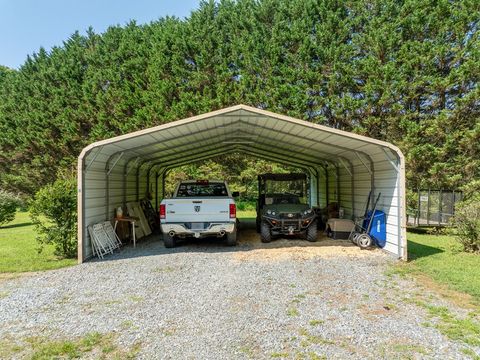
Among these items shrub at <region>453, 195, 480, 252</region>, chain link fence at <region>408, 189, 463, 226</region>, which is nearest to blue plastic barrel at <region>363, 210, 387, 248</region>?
shrub at <region>453, 195, 480, 252</region>

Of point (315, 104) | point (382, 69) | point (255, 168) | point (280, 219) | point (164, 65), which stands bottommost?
point (280, 219)

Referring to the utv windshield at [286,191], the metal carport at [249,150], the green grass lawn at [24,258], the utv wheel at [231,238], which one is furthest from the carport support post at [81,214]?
the utv windshield at [286,191]

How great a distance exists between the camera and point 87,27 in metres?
22.4

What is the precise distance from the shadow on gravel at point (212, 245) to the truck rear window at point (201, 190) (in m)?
1.41

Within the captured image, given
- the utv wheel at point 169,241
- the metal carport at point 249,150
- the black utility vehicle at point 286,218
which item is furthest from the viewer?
the black utility vehicle at point 286,218

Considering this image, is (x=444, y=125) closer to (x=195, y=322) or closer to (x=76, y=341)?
(x=195, y=322)

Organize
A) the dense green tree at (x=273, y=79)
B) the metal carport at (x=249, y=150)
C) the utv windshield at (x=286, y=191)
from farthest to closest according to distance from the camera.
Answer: the dense green tree at (x=273, y=79)
the utv windshield at (x=286, y=191)
the metal carport at (x=249, y=150)

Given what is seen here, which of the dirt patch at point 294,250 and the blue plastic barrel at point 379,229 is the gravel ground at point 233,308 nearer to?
the dirt patch at point 294,250

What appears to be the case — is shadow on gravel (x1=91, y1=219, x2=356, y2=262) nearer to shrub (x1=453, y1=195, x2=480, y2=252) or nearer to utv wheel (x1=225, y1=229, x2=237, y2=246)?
utv wheel (x1=225, y1=229, x2=237, y2=246)

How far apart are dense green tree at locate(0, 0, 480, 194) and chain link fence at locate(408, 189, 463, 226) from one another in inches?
70.3

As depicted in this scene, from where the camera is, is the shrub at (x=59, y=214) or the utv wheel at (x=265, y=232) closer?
the shrub at (x=59, y=214)

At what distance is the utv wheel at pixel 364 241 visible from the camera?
8945 mm

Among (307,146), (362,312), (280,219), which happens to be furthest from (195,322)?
(307,146)

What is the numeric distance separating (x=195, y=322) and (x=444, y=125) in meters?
14.5
